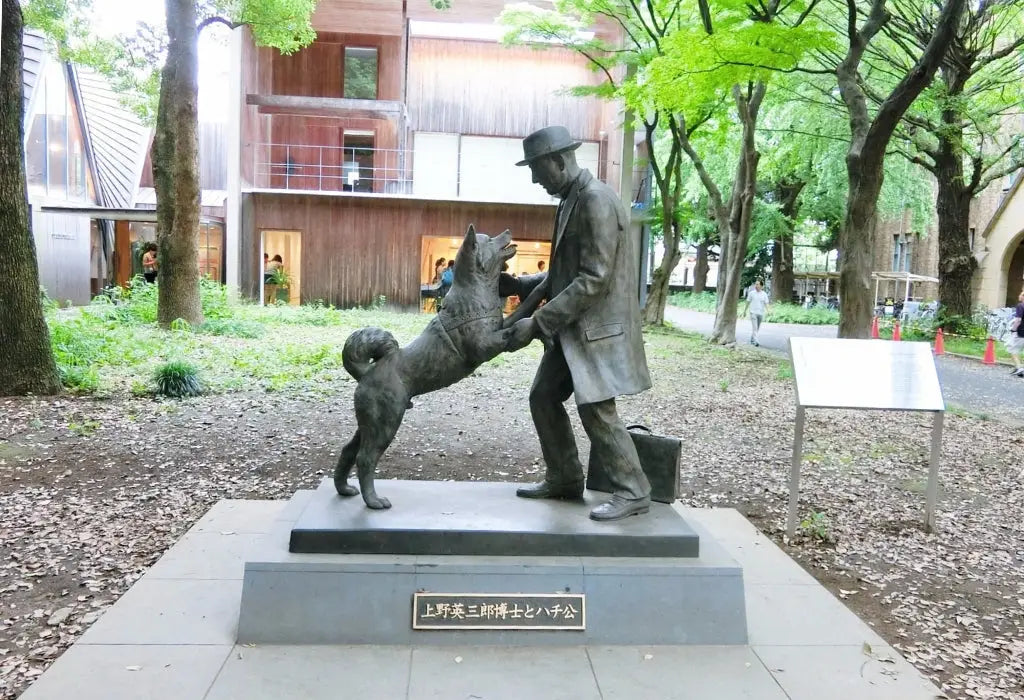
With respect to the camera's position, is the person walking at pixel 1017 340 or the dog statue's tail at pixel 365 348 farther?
the person walking at pixel 1017 340

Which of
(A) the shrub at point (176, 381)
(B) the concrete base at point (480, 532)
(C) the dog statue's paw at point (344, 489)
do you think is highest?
(C) the dog statue's paw at point (344, 489)

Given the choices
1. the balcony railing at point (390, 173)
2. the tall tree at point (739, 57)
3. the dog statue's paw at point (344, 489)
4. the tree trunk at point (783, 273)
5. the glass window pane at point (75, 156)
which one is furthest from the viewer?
the tree trunk at point (783, 273)

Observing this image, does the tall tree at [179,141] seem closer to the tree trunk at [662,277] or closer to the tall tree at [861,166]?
the tall tree at [861,166]

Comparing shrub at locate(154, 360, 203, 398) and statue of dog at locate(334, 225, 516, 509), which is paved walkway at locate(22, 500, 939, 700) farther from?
shrub at locate(154, 360, 203, 398)

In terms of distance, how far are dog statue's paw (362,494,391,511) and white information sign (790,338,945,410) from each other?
10.4 feet

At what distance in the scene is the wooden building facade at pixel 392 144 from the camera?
2416 centimetres

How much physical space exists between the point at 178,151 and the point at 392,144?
13.2m

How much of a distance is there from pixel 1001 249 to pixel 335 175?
2407 cm

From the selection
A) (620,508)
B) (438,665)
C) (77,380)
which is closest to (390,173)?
(77,380)

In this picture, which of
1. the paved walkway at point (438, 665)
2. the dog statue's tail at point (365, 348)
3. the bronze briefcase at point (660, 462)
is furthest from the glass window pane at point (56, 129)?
the bronze briefcase at point (660, 462)

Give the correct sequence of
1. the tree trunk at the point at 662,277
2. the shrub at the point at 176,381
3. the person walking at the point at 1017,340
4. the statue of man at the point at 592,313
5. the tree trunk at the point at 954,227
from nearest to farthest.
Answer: the statue of man at the point at 592,313
the shrub at the point at 176,381
the person walking at the point at 1017,340
the tree trunk at the point at 662,277
the tree trunk at the point at 954,227

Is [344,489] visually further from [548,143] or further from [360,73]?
[360,73]

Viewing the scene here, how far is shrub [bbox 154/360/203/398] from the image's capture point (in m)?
9.52

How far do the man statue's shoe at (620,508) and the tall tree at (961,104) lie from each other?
17.1 meters
